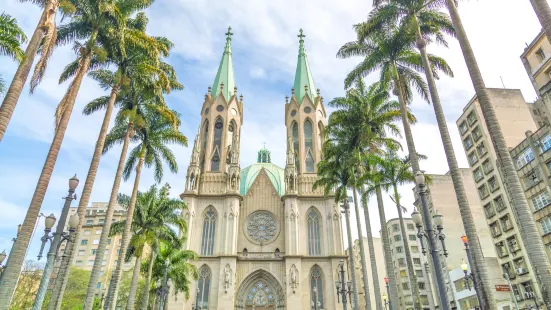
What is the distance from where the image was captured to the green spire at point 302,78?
172ft

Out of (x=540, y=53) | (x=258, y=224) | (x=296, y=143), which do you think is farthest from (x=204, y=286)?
(x=540, y=53)

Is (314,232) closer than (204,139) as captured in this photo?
Yes

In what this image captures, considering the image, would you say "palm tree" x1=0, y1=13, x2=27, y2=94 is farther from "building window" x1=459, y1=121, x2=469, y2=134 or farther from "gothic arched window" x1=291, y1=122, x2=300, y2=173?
"building window" x1=459, y1=121, x2=469, y2=134

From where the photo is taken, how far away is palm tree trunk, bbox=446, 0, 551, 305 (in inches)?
387

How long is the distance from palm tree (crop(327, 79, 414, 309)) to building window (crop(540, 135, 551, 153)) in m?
14.6

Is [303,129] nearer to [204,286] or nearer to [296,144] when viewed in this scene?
[296,144]

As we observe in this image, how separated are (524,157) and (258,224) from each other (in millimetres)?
27161

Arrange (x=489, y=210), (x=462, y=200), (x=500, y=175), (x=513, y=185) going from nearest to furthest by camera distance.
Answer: (x=513, y=185)
(x=462, y=200)
(x=500, y=175)
(x=489, y=210)

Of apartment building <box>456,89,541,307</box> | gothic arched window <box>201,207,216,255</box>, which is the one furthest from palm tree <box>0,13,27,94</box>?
apartment building <box>456,89,541,307</box>

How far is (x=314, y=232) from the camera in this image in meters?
41.7

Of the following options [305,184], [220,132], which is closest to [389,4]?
[305,184]

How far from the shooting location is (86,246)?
73.3 m

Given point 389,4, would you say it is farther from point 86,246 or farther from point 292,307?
point 86,246

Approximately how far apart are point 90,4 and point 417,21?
48.9 feet
